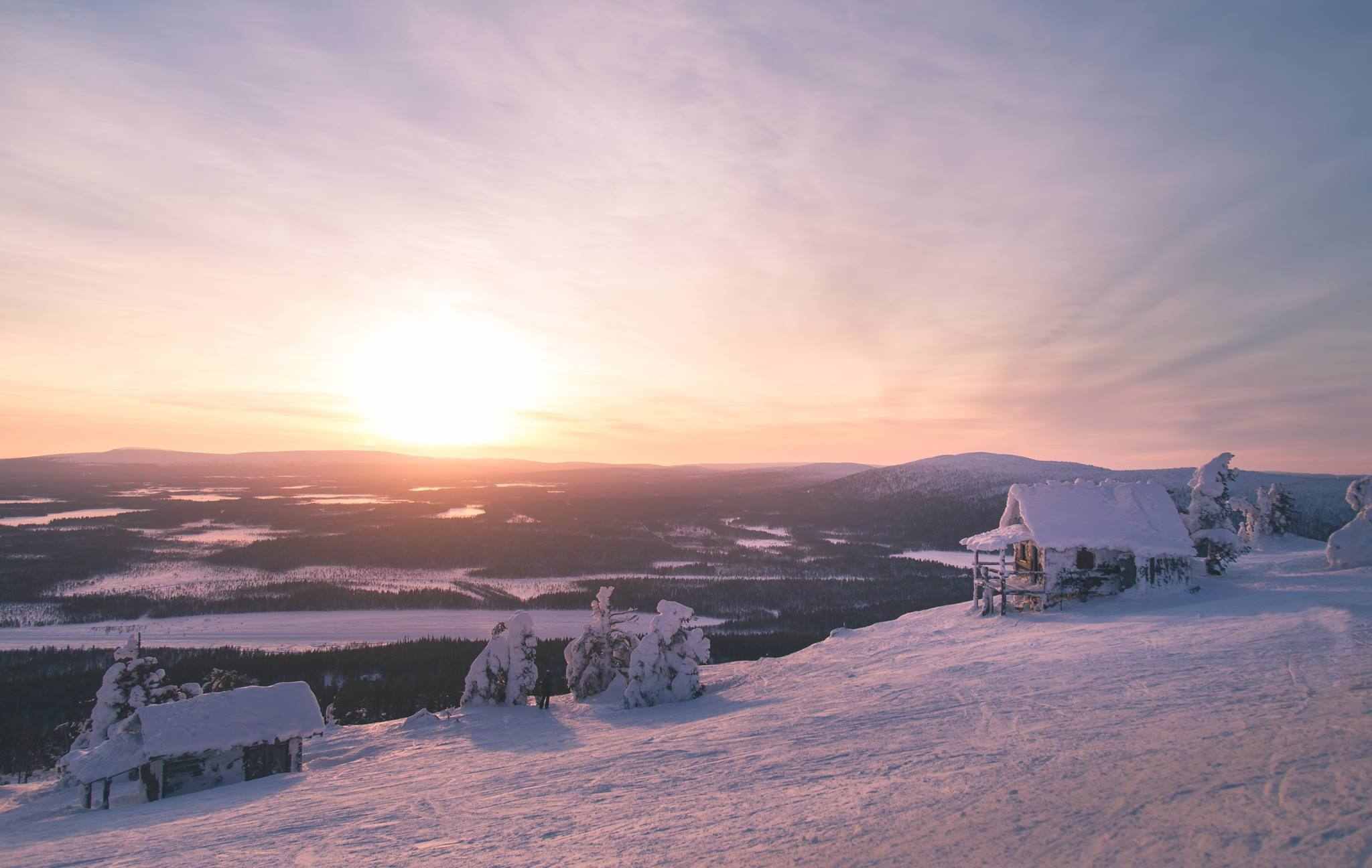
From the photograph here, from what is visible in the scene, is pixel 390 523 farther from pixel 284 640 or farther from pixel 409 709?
pixel 409 709

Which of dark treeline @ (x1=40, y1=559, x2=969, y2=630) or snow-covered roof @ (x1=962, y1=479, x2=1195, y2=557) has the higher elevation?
snow-covered roof @ (x1=962, y1=479, x2=1195, y2=557)

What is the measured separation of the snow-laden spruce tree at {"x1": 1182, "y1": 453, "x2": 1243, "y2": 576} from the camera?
30156mm

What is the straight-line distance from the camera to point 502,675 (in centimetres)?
2830

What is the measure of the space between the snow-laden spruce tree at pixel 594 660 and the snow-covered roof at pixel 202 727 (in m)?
9.78

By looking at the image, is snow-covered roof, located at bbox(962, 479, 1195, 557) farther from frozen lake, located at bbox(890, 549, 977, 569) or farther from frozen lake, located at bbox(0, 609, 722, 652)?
frozen lake, located at bbox(890, 549, 977, 569)

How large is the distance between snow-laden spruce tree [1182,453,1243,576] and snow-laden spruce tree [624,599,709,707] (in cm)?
2078

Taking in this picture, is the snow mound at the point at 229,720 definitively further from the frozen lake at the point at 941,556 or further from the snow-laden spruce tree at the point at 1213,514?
the frozen lake at the point at 941,556

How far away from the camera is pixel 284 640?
52375 millimetres

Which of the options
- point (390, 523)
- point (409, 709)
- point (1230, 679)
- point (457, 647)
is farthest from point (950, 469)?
point (1230, 679)

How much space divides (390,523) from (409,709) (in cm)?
9750

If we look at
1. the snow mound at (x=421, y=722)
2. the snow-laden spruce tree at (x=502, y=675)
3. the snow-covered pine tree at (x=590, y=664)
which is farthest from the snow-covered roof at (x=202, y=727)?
the snow-covered pine tree at (x=590, y=664)

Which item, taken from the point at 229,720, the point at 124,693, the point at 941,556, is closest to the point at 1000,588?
the point at 229,720

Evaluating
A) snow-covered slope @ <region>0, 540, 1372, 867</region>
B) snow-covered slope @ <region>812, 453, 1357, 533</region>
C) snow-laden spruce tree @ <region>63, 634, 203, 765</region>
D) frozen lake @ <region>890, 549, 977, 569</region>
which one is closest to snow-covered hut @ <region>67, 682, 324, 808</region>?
snow-covered slope @ <region>0, 540, 1372, 867</region>

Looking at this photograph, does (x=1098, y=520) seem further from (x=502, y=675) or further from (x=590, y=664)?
(x=502, y=675)
